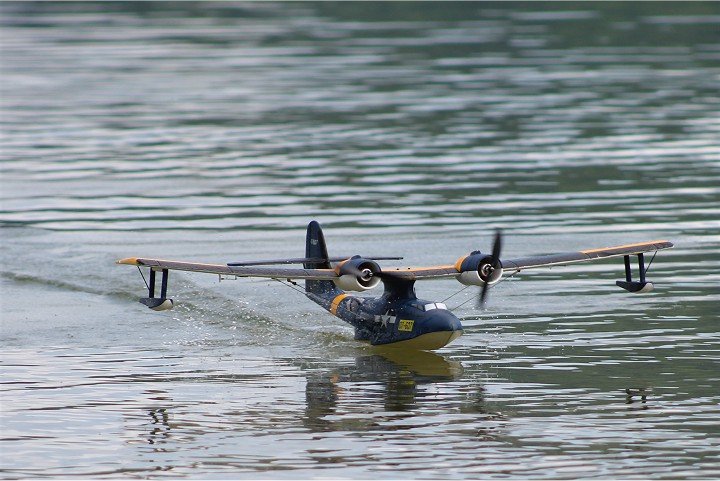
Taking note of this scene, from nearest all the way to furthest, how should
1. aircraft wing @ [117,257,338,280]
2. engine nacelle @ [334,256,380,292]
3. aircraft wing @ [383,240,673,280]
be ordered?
engine nacelle @ [334,256,380,292] < aircraft wing @ [117,257,338,280] < aircraft wing @ [383,240,673,280]

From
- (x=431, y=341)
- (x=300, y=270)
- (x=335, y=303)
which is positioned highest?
(x=300, y=270)

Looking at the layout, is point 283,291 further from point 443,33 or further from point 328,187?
point 443,33

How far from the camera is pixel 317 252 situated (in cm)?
4116

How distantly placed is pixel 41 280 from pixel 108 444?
1924 centimetres

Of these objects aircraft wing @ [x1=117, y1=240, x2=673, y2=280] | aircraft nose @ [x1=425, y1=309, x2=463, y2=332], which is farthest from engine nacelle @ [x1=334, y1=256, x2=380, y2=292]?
aircraft nose @ [x1=425, y1=309, x2=463, y2=332]

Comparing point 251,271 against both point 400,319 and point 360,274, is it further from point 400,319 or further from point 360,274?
point 400,319

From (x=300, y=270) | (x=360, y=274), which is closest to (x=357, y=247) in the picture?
(x=300, y=270)

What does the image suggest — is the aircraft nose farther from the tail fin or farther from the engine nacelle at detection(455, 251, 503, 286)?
the tail fin

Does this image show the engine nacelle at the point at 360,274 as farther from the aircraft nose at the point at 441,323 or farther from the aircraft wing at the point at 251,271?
the aircraft nose at the point at 441,323

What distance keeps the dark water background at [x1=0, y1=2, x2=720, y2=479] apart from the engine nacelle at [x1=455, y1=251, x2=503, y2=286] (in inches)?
99.5

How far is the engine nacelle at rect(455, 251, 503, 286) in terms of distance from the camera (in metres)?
34.4

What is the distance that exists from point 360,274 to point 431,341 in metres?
3.24

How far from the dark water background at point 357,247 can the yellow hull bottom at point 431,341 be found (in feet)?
2.04

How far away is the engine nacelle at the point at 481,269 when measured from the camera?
34.4 metres
